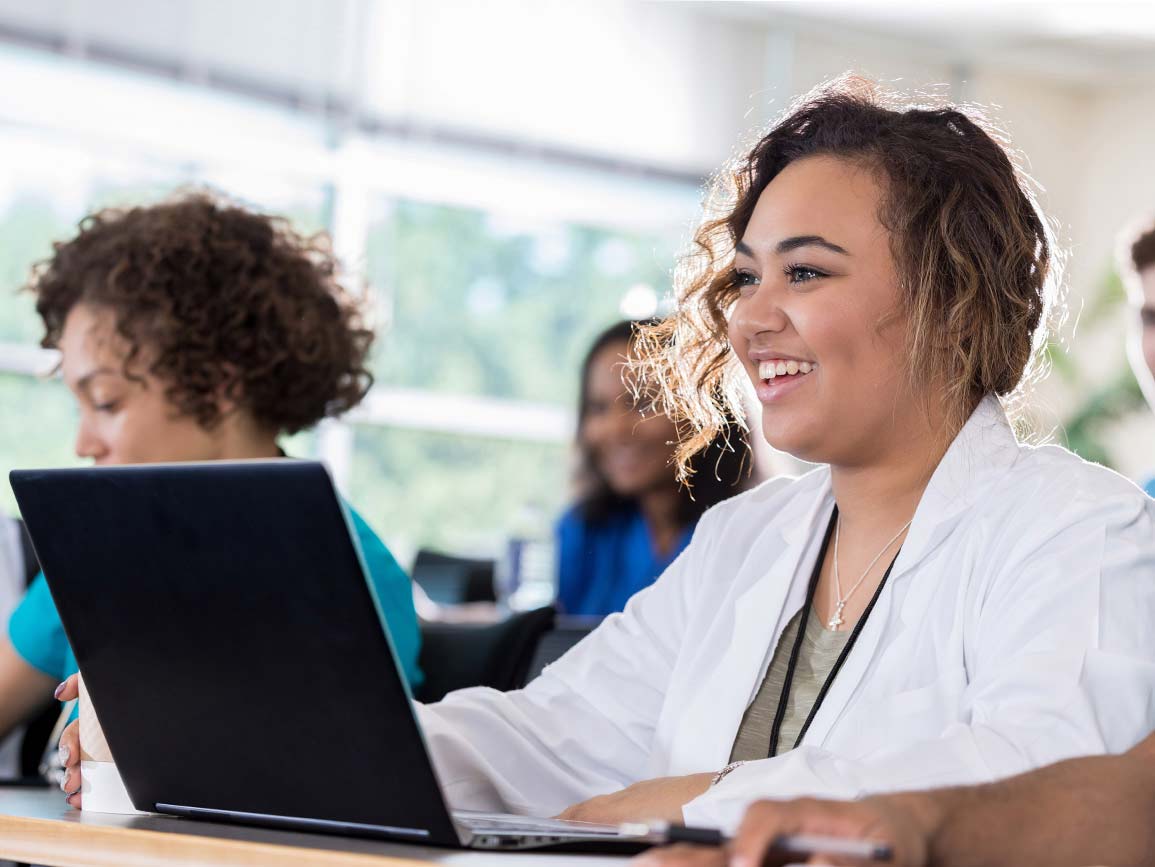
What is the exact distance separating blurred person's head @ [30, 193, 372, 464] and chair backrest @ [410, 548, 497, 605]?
6.49 feet

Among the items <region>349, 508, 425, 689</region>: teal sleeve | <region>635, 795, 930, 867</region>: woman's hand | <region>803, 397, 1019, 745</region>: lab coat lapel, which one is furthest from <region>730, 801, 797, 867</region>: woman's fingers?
<region>349, 508, 425, 689</region>: teal sleeve

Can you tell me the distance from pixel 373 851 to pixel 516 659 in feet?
3.18

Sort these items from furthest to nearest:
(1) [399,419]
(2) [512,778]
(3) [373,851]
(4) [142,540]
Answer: (1) [399,419] → (2) [512,778] → (4) [142,540] → (3) [373,851]

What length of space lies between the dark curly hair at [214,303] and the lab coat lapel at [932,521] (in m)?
1.09

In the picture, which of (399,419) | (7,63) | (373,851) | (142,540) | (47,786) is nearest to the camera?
(373,851)

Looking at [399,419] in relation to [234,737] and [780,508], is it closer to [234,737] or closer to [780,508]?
[780,508]

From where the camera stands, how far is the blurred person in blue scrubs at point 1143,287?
9.18ft

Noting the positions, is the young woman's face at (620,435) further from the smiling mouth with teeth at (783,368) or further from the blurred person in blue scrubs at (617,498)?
the smiling mouth with teeth at (783,368)

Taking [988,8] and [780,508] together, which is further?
[988,8]

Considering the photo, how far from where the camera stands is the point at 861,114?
1.63 m

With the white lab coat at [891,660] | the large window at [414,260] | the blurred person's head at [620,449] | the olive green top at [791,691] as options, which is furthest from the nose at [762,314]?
the large window at [414,260]

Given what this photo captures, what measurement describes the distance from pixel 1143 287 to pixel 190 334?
1.78 meters

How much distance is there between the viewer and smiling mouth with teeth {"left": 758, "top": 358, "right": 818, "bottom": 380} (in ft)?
5.05

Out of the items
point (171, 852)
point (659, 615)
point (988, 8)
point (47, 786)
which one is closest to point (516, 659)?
point (659, 615)
